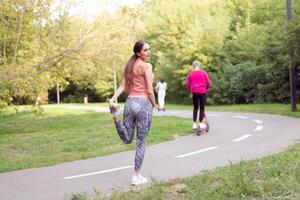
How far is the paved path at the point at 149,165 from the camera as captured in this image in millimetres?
7180

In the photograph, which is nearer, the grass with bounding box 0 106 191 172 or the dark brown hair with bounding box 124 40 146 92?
the dark brown hair with bounding box 124 40 146 92

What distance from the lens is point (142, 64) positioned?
7258mm

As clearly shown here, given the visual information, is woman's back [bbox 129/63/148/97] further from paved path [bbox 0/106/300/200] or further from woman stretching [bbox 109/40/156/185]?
paved path [bbox 0/106/300/200]

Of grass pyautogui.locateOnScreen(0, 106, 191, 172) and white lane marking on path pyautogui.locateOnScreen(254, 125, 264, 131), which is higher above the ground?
white lane marking on path pyautogui.locateOnScreen(254, 125, 264, 131)

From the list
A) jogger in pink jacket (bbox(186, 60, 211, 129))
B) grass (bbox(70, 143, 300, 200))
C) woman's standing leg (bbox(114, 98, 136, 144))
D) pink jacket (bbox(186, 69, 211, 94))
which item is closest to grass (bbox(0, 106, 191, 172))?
jogger in pink jacket (bbox(186, 60, 211, 129))

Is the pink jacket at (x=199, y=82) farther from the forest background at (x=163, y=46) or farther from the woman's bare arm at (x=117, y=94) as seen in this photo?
the woman's bare arm at (x=117, y=94)

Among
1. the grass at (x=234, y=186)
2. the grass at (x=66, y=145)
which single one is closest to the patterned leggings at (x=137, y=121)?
the grass at (x=234, y=186)

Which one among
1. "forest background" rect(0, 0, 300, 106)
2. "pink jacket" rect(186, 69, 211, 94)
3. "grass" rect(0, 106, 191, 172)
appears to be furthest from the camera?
"forest background" rect(0, 0, 300, 106)

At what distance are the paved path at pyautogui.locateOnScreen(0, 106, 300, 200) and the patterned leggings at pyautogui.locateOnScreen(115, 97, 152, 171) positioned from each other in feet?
1.98

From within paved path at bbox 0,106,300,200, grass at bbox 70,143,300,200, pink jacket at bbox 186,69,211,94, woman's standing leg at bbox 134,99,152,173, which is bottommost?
paved path at bbox 0,106,300,200

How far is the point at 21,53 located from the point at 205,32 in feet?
69.3

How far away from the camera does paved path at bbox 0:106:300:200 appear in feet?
23.6

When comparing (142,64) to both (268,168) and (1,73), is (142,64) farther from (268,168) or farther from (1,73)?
(1,73)

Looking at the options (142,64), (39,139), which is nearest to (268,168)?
(142,64)
